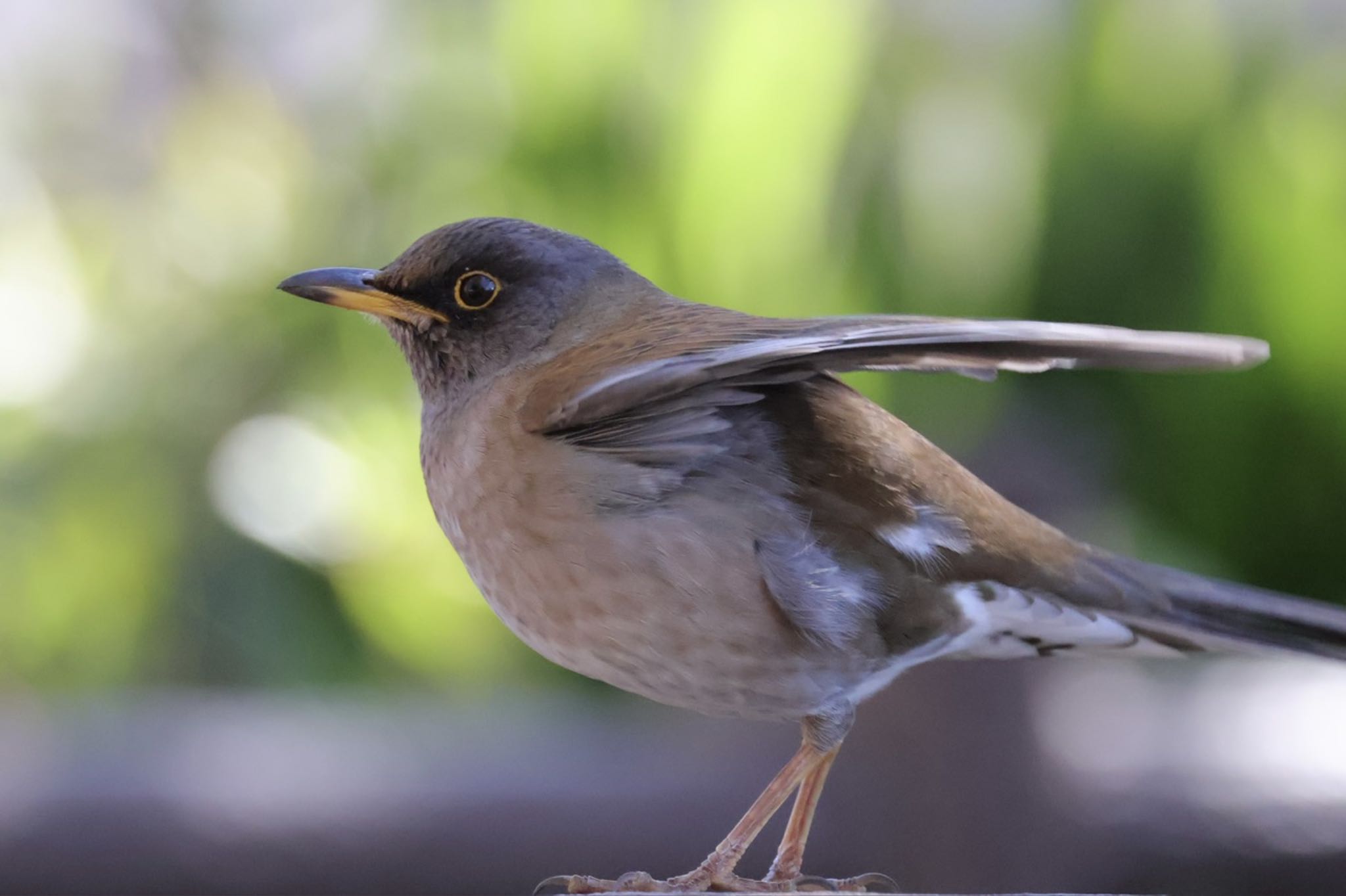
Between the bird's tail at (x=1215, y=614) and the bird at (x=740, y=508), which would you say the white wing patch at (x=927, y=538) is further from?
the bird's tail at (x=1215, y=614)

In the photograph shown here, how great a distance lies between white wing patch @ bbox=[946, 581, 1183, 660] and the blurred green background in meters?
2.69

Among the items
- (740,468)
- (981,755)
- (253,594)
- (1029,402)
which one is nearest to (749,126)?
(1029,402)

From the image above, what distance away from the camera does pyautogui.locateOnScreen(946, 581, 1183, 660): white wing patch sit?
6.93ft

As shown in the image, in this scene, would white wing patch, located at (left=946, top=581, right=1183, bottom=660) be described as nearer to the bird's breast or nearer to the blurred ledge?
the bird's breast

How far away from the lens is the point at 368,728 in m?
4.07

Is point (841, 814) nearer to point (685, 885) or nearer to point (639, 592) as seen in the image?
point (685, 885)

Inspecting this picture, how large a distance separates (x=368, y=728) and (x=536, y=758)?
838 millimetres

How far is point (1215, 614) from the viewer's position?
7.41 feet

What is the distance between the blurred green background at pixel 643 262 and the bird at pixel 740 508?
9.60 ft

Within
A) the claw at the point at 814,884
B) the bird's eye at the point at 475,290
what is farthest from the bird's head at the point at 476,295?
the claw at the point at 814,884

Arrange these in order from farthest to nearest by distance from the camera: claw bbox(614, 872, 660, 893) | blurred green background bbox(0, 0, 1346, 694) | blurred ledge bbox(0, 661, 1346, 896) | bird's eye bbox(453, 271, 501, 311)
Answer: blurred green background bbox(0, 0, 1346, 694) < blurred ledge bbox(0, 661, 1346, 896) < bird's eye bbox(453, 271, 501, 311) < claw bbox(614, 872, 660, 893)

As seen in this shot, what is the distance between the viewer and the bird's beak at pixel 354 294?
6.72 ft


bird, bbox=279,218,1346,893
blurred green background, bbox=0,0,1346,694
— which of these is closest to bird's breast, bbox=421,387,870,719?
bird, bbox=279,218,1346,893

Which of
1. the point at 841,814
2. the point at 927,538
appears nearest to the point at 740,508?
the point at 927,538
